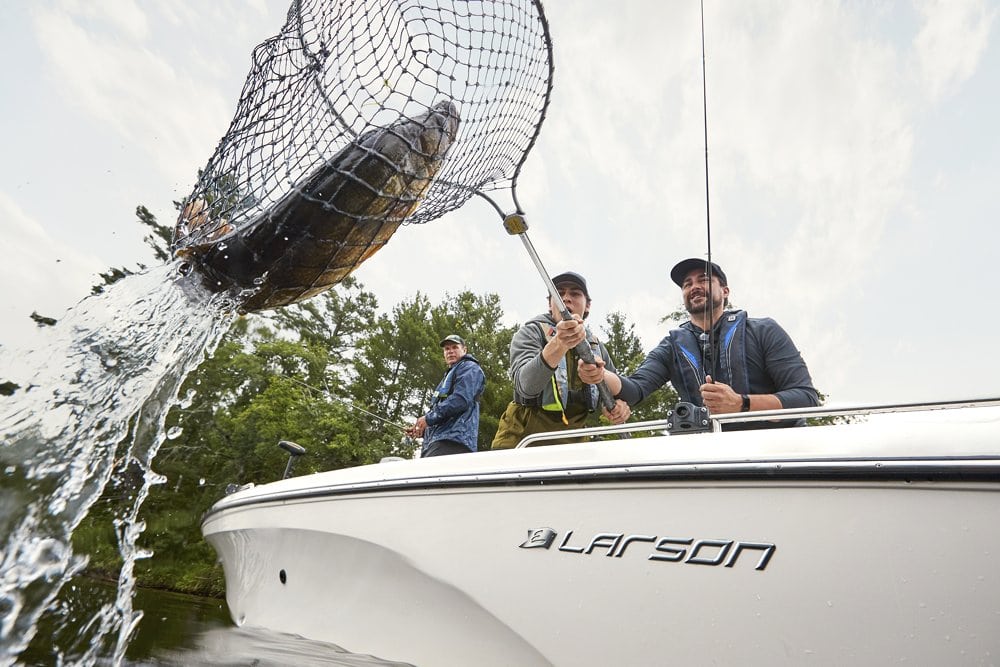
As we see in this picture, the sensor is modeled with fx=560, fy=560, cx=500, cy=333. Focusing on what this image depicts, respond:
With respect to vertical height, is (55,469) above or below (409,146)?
below

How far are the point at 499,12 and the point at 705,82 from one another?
811mm

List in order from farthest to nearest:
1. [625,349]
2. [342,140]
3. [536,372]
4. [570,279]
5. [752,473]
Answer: [625,349] < [570,279] < [536,372] < [342,140] < [752,473]

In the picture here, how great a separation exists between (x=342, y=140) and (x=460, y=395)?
215 centimetres

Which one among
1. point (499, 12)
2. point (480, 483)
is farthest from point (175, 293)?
point (499, 12)

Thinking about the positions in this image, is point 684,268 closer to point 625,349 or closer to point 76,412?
point 76,412

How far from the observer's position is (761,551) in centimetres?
98

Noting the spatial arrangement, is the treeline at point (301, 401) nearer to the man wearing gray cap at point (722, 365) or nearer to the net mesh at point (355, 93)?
the man wearing gray cap at point (722, 365)

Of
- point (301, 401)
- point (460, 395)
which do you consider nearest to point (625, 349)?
point (301, 401)

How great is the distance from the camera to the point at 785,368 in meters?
2.10

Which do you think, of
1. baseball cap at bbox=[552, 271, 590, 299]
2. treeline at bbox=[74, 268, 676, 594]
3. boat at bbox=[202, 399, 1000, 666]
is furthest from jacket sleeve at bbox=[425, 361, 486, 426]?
treeline at bbox=[74, 268, 676, 594]

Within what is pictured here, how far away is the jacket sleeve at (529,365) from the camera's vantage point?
2287 millimetres

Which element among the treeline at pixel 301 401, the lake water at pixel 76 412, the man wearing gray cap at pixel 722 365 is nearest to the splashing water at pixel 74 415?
the lake water at pixel 76 412

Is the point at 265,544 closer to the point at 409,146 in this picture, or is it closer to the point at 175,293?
the point at 175,293

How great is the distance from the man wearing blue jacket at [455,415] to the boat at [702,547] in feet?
4.84
